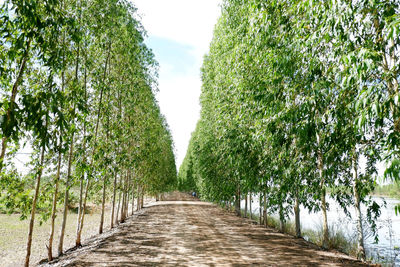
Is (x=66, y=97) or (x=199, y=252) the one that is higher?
(x=66, y=97)

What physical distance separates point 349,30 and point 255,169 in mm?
6780

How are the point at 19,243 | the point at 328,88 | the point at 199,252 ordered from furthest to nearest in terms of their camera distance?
the point at 19,243 → the point at 199,252 → the point at 328,88

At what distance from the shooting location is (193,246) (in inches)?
394

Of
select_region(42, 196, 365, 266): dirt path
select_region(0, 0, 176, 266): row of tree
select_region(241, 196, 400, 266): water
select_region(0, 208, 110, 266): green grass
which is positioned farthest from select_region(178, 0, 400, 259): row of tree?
select_region(0, 208, 110, 266): green grass

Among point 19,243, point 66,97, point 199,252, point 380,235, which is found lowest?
point 380,235

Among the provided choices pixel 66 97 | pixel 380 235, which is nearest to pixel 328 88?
pixel 66 97

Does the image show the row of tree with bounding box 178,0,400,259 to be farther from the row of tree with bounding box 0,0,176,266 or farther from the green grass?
the green grass

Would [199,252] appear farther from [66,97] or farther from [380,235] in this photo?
[380,235]

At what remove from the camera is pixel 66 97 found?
17.2 ft

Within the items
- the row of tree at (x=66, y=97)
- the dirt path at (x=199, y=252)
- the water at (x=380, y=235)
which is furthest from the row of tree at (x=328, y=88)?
the row of tree at (x=66, y=97)

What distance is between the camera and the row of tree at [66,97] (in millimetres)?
3633

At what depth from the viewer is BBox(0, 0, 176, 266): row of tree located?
11.9 ft

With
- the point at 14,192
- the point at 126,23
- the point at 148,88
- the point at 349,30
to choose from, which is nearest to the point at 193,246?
the point at 14,192

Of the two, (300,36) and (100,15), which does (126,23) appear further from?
(300,36)
